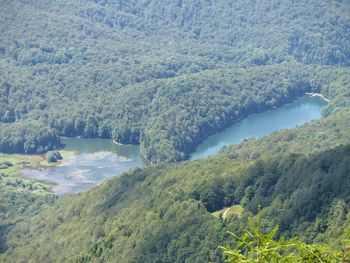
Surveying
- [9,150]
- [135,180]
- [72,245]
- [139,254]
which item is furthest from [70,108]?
[139,254]

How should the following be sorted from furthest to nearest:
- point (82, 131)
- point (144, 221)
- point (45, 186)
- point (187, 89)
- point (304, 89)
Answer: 1. point (304, 89)
2. point (187, 89)
3. point (82, 131)
4. point (45, 186)
5. point (144, 221)

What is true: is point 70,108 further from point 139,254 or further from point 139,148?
point 139,254

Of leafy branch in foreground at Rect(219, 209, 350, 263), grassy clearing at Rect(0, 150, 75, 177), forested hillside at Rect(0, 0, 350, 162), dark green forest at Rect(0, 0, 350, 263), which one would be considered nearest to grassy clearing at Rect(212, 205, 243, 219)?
dark green forest at Rect(0, 0, 350, 263)

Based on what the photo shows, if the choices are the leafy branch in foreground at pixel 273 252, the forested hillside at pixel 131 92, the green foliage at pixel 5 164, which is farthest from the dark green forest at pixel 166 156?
the green foliage at pixel 5 164

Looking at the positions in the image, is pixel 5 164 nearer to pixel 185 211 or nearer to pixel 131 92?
pixel 131 92

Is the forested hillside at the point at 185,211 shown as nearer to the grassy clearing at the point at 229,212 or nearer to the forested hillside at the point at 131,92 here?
the grassy clearing at the point at 229,212

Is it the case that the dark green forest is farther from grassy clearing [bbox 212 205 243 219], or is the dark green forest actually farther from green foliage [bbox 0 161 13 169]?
green foliage [bbox 0 161 13 169]
